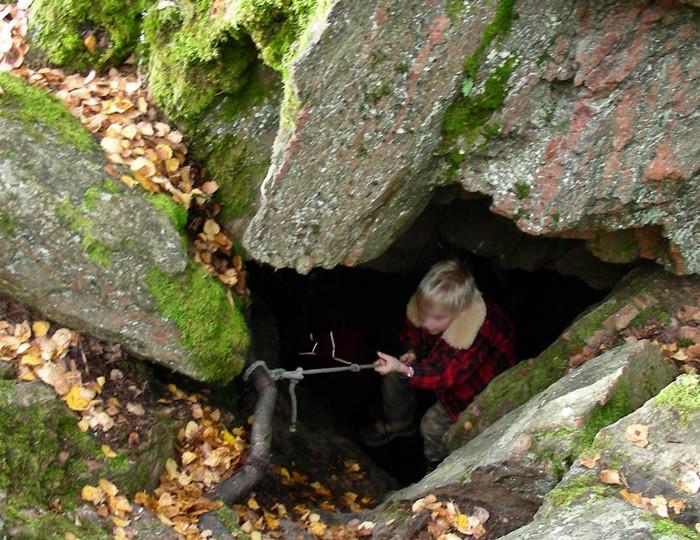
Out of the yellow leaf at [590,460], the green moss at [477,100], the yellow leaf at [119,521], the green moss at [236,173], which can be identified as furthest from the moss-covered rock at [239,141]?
the yellow leaf at [590,460]

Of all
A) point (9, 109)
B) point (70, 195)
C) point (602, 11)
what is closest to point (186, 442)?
point (70, 195)

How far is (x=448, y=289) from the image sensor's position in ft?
17.3

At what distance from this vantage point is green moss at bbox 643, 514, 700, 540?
287cm

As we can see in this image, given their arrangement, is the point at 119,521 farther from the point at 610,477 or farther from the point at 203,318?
the point at 610,477

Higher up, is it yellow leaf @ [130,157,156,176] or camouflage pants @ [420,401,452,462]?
yellow leaf @ [130,157,156,176]

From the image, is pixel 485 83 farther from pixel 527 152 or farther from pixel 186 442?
pixel 186 442

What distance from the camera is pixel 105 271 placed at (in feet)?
12.8

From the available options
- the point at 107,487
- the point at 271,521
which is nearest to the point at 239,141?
the point at 107,487

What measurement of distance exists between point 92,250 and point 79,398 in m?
0.83

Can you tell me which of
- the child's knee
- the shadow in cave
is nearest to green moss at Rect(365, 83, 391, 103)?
the shadow in cave

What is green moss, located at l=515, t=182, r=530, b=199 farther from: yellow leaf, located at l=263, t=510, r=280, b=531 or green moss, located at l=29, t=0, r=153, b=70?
green moss, located at l=29, t=0, r=153, b=70

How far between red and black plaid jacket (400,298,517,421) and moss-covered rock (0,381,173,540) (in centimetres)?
238

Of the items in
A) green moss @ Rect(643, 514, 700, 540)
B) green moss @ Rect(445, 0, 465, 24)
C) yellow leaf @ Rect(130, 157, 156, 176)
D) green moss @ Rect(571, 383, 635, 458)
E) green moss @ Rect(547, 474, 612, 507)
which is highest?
green moss @ Rect(445, 0, 465, 24)

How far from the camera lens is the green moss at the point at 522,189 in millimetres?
4289
